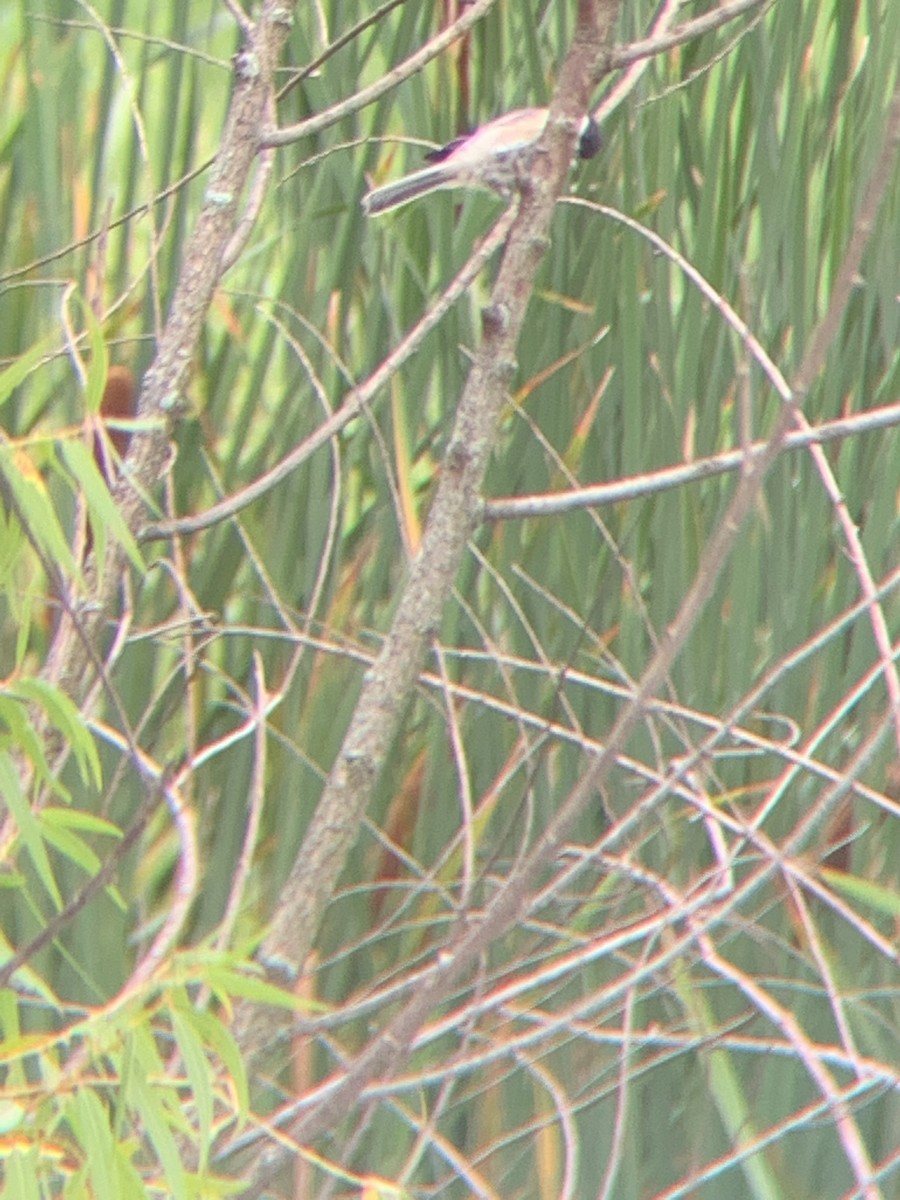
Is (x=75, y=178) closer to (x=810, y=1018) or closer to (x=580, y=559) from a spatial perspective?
(x=580, y=559)

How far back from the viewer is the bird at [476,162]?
149 cm

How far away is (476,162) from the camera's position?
1532 millimetres

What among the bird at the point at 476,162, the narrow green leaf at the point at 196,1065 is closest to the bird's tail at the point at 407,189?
the bird at the point at 476,162

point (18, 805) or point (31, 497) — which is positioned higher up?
point (31, 497)

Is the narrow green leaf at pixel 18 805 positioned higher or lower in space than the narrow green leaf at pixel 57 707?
lower

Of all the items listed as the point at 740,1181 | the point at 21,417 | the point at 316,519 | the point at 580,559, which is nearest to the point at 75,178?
the point at 21,417

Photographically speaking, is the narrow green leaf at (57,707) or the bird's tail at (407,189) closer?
the narrow green leaf at (57,707)

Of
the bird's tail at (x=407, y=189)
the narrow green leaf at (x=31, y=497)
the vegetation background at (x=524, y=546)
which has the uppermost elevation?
the bird's tail at (x=407, y=189)

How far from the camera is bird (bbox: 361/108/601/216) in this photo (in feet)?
4.88

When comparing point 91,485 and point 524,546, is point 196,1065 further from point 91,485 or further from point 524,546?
point 524,546

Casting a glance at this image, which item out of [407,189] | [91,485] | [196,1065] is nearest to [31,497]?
[91,485]

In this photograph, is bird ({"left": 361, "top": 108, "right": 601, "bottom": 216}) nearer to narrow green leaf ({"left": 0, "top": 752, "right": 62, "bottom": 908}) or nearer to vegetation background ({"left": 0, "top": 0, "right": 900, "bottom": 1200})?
vegetation background ({"left": 0, "top": 0, "right": 900, "bottom": 1200})

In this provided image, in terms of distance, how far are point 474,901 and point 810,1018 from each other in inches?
13.0

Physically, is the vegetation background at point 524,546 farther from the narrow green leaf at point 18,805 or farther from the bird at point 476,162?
the narrow green leaf at point 18,805
